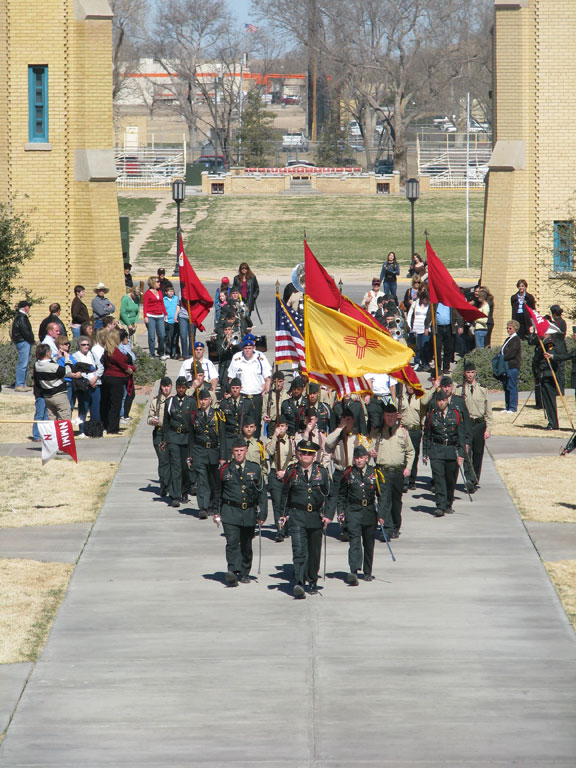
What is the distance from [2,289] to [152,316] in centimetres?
450

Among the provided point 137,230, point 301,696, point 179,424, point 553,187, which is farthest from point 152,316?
point 137,230

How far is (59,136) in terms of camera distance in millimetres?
27625

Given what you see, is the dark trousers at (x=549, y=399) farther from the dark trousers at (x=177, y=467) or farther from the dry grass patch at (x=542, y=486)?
the dark trousers at (x=177, y=467)

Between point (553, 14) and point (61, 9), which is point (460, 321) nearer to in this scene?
point (553, 14)

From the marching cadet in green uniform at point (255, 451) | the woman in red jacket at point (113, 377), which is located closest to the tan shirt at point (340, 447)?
the marching cadet in green uniform at point (255, 451)

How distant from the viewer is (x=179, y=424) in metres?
16.5

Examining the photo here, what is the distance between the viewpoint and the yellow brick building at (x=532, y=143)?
Answer: 27.8m

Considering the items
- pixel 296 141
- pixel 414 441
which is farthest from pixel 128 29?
pixel 414 441

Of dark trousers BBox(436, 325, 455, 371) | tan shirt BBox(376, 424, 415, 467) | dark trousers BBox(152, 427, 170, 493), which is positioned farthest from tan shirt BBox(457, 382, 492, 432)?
dark trousers BBox(436, 325, 455, 371)

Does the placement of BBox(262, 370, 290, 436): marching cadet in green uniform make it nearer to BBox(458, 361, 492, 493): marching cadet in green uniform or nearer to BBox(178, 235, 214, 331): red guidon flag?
BBox(178, 235, 214, 331): red guidon flag

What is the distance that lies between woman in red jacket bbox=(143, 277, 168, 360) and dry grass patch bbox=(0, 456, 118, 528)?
786 centimetres

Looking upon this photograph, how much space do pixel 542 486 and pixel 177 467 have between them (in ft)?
16.7

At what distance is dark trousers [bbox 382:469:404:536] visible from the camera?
15.1 m

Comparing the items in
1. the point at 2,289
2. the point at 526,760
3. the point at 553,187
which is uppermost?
the point at 553,187
